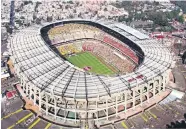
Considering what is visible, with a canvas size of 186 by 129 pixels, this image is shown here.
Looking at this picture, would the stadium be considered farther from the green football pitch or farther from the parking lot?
the parking lot

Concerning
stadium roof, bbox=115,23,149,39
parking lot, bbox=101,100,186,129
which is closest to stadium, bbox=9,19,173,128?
stadium roof, bbox=115,23,149,39

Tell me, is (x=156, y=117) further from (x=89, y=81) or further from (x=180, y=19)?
(x=180, y=19)

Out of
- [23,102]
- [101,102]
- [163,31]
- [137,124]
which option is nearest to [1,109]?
[23,102]

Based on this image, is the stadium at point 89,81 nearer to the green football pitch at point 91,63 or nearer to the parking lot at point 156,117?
the green football pitch at point 91,63

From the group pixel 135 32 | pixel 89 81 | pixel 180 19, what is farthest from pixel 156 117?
pixel 180 19

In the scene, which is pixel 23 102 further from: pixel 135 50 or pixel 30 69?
pixel 135 50

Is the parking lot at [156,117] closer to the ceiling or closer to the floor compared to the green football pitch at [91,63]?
closer to the floor

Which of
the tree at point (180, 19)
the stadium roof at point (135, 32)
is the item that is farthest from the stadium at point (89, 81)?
the tree at point (180, 19)

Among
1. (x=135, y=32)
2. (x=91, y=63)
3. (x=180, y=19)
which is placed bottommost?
(x=91, y=63)
